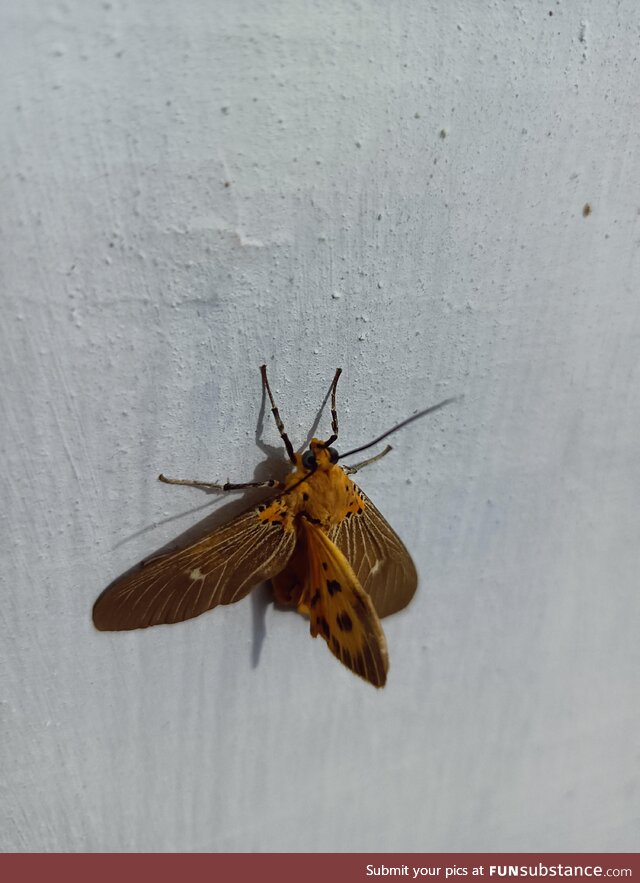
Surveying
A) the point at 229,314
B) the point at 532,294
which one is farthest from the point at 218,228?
the point at 532,294

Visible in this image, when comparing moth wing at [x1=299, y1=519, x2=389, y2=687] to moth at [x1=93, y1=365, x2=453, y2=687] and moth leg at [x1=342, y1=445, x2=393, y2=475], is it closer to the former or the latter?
moth at [x1=93, y1=365, x2=453, y2=687]

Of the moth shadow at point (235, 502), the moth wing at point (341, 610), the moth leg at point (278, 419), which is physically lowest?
the moth wing at point (341, 610)

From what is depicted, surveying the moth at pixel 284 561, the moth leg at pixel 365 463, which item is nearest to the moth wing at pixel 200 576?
the moth at pixel 284 561

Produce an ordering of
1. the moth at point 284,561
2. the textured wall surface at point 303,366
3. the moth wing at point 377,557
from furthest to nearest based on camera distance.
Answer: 1. the moth wing at point 377,557
2. the moth at point 284,561
3. the textured wall surface at point 303,366

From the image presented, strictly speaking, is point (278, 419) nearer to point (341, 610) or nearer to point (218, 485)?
point (218, 485)

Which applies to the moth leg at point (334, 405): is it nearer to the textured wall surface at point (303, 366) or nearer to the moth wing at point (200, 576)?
the textured wall surface at point (303, 366)
